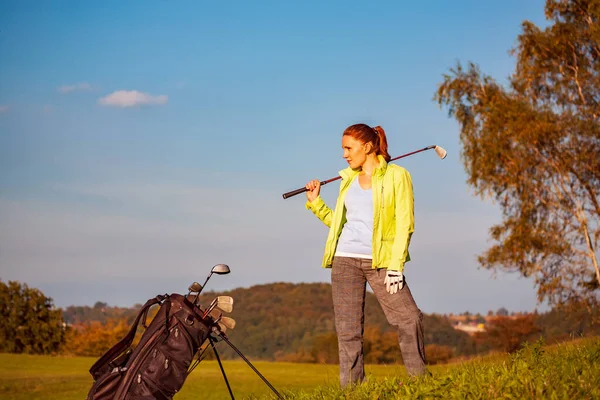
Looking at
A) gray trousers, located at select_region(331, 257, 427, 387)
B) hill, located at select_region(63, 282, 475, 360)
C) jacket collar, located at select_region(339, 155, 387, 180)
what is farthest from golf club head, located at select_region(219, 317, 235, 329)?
hill, located at select_region(63, 282, 475, 360)

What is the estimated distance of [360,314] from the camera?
23.0 feet

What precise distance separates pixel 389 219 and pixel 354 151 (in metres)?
0.73

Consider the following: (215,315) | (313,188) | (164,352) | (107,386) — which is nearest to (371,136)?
(313,188)

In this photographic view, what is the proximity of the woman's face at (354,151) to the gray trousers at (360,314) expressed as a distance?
898 millimetres

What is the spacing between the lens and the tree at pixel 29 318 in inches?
914

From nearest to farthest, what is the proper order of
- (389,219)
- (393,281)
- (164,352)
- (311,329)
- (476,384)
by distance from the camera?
(476,384)
(164,352)
(393,281)
(389,219)
(311,329)

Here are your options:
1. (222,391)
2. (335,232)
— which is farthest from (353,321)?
(222,391)

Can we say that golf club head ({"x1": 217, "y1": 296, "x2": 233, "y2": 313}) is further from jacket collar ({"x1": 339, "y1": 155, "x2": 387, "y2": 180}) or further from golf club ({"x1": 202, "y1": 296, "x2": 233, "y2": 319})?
jacket collar ({"x1": 339, "y1": 155, "x2": 387, "y2": 180})

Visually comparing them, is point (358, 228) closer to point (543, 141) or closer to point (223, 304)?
point (223, 304)

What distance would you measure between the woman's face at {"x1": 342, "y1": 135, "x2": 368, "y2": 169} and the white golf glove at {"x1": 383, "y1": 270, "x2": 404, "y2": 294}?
1.09 metres

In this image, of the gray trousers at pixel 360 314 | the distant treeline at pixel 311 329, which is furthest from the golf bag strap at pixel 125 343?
the distant treeline at pixel 311 329

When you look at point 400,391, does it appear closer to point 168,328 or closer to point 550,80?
point 168,328

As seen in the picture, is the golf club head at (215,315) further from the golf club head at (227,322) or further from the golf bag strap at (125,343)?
the golf bag strap at (125,343)

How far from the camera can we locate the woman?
265 inches
